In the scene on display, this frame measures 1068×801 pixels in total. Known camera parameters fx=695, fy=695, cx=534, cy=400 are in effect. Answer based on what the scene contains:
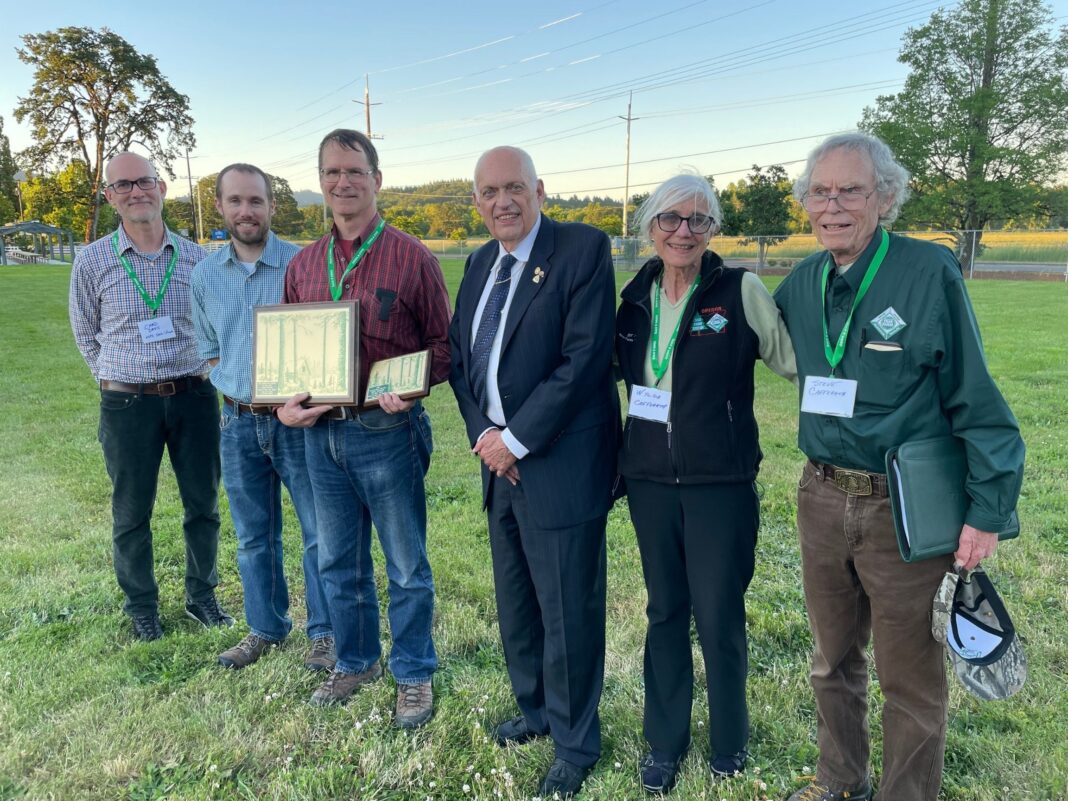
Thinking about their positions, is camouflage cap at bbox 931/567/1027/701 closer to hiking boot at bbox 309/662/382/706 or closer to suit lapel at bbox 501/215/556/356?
suit lapel at bbox 501/215/556/356

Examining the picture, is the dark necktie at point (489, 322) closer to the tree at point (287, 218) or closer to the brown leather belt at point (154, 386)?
the brown leather belt at point (154, 386)

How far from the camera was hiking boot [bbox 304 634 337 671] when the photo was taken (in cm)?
369

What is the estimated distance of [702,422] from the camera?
2533 millimetres

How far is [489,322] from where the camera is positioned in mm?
2844

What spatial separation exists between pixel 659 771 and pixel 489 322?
195cm

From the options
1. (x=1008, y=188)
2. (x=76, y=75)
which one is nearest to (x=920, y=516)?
(x=1008, y=188)

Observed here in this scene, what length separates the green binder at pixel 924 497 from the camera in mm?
2164

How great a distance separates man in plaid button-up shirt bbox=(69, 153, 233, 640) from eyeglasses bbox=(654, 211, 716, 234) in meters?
2.81

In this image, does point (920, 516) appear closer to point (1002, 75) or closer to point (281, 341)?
point (281, 341)

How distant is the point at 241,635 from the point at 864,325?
369 centimetres

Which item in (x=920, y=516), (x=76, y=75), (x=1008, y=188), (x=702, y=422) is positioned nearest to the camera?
(x=920, y=516)

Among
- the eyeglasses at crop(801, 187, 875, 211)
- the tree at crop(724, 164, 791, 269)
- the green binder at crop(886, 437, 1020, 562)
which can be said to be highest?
the tree at crop(724, 164, 791, 269)

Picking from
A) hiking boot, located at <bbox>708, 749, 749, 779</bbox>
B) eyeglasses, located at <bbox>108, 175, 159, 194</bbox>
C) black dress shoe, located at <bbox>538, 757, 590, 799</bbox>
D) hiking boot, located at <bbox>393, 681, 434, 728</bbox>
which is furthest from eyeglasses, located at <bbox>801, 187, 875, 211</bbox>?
eyeglasses, located at <bbox>108, 175, 159, 194</bbox>

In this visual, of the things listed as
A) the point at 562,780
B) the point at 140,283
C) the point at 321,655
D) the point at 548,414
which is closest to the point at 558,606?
the point at 562,780
